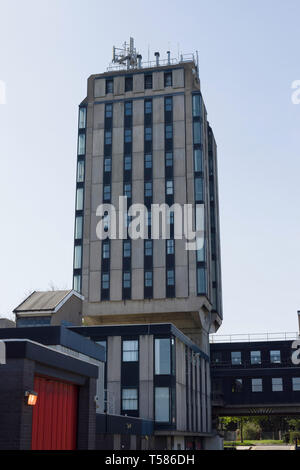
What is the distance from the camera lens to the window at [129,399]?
2217 inches

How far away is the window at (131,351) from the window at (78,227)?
3167 cm

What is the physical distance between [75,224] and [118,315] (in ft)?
49.5

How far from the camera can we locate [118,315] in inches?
3246

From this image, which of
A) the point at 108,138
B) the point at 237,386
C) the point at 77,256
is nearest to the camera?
the point at 237,386

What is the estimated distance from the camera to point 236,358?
90.5m

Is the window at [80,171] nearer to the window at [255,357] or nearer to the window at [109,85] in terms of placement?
the window at [109,85]

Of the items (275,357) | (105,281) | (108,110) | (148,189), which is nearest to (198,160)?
(148,189)

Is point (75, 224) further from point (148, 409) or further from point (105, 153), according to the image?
point (148, 409)

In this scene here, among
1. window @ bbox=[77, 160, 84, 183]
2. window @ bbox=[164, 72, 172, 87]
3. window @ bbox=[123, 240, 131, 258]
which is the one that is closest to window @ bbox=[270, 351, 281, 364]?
window @ bbox=[123, 240, 131, 258]

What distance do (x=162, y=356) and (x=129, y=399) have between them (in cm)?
502

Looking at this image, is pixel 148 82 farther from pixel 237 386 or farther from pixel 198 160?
pixel 237 386
